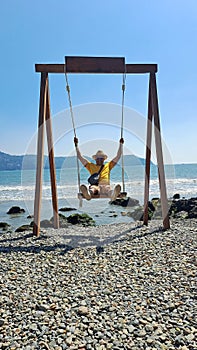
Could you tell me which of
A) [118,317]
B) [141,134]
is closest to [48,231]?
[141,134]

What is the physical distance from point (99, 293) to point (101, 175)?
3135mm

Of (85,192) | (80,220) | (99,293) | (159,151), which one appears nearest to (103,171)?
(85,192)

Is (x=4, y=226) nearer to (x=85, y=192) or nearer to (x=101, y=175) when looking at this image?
(x=101, y=175)

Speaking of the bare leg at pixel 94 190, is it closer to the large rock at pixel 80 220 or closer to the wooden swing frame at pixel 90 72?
the wooden swing frame at pixel 90 72

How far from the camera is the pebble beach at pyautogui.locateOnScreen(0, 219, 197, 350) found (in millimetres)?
2469

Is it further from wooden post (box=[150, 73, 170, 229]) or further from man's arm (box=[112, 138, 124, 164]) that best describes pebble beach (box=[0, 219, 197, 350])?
man's arm (box=[112, 138, 124, 164])

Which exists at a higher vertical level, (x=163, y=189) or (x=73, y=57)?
(x=73, y=57)

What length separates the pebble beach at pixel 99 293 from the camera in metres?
2.47

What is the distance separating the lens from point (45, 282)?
11.7ft

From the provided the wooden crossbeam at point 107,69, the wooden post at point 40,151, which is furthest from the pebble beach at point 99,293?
the wooden crossbeam at point 107,69

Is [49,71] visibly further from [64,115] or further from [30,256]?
[30,256]

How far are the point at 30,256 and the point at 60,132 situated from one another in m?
2.74

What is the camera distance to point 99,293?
128 inches

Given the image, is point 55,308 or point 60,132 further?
point 60,132
